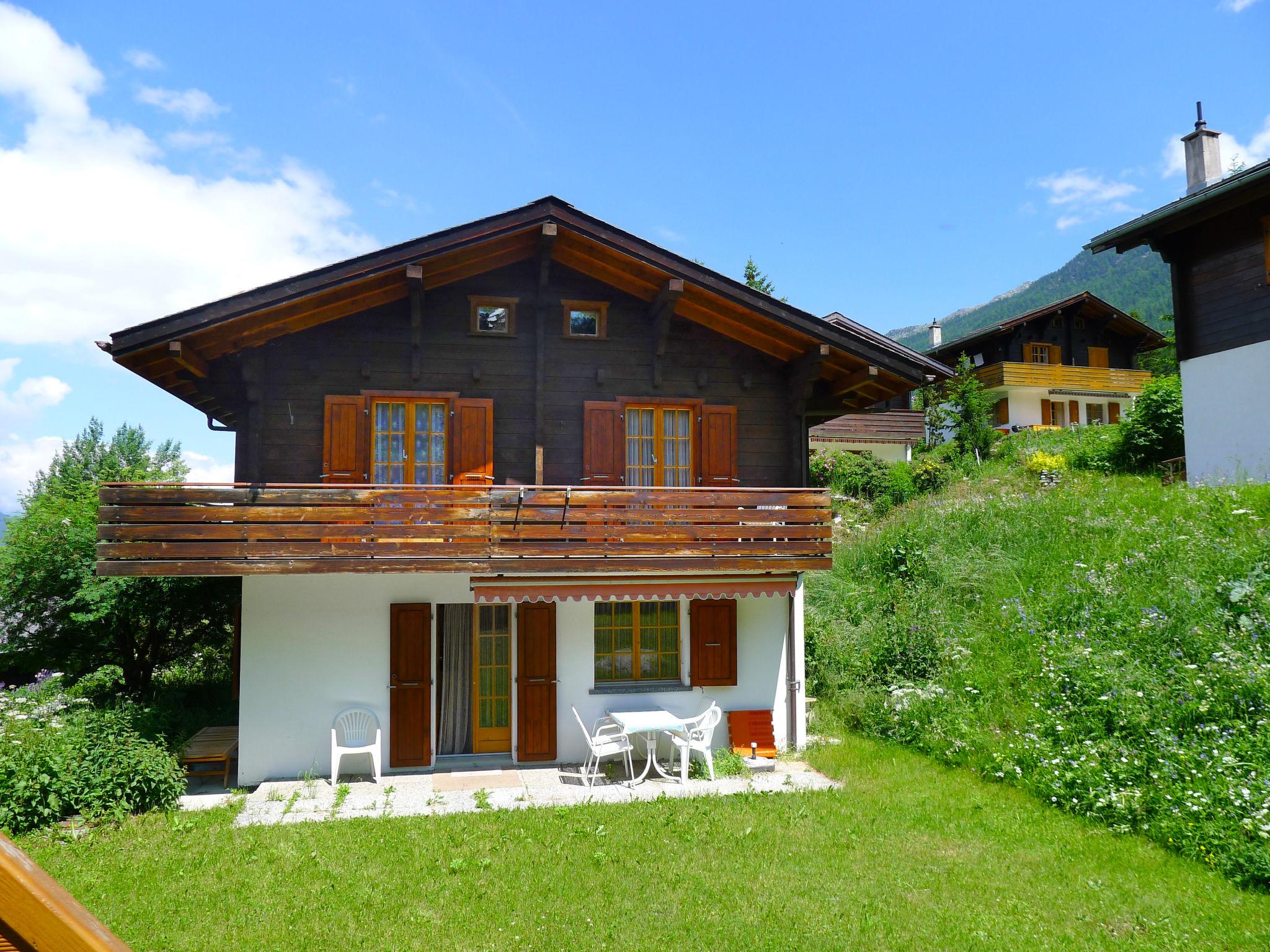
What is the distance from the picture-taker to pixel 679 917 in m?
6.85

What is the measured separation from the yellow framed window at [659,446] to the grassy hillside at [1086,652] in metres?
4.42

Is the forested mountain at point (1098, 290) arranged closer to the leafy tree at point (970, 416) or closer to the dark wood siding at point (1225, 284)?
the leafy tree at point (970, 416)

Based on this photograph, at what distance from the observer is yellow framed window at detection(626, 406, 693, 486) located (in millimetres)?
12547

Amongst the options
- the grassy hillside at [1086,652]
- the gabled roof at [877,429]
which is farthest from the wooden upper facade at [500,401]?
the gabled roof at [877,429]

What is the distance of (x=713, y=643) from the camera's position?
39.7ft

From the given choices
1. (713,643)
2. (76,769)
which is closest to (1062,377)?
(713,643)

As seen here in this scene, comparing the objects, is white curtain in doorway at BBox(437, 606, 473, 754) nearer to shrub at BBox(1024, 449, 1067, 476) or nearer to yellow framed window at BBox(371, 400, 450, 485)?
yellow framed window at BBox(371, 400, 450, 485)

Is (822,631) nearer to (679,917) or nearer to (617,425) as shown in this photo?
(617,425)

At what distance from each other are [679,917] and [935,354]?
115 ft

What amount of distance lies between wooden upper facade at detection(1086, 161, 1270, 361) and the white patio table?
1382cm

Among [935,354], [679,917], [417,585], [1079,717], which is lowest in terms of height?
[679,917]

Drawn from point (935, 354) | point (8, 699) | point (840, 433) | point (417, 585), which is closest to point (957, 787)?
point (417, 585)

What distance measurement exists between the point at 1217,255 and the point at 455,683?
17065 millimetres

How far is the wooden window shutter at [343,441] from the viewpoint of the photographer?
11.5m
